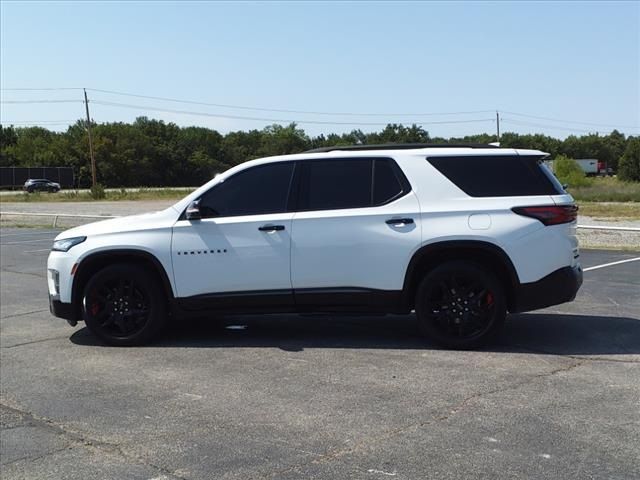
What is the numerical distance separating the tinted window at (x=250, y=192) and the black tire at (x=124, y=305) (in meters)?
0.93

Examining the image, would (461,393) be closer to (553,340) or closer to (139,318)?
(553,340)

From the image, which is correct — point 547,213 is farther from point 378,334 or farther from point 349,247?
point 378,334

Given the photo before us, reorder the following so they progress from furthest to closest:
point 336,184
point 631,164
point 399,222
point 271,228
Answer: point 631,164 → point 336,184 → point 271,228 → point 399,222

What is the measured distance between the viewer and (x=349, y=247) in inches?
263

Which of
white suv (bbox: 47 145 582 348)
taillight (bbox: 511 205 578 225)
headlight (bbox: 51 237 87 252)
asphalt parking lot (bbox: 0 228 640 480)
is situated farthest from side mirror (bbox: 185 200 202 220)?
taillight (bbox: 511 205 578 225)

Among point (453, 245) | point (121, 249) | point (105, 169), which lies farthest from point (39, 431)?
point (105, 169)

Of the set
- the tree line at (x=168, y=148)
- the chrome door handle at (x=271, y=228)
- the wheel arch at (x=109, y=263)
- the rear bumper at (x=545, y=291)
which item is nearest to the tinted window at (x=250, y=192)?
the chrome door handle at (x=271, y=228)

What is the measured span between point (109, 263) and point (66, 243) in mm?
498

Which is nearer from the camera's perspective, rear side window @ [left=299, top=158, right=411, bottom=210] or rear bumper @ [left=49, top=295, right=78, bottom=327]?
rear side window @ [left=299, top=158, right=411, bottom=210]

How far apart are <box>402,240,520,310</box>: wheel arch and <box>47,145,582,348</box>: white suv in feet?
0.04

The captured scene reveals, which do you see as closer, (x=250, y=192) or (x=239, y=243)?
(x=239, y=243)

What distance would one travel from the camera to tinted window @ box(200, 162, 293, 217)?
22.9 feet

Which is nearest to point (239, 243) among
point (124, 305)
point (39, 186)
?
point (124, 305)

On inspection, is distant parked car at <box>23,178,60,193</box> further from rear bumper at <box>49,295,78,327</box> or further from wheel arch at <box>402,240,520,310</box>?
wheel arch at <box>402,240,520,310</box>
